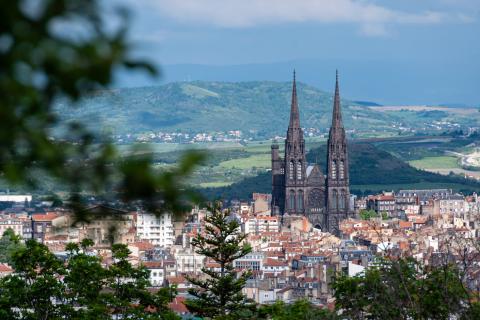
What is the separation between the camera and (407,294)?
14.4 metres

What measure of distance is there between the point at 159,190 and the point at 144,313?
22741mm

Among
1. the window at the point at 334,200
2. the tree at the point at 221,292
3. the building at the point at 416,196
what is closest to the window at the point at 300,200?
the window at the point at 334,200

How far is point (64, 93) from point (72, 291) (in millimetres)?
23806

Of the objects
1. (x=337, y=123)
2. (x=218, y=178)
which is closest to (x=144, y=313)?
(x=337, y=123)

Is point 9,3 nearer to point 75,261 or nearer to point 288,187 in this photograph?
point 75,261

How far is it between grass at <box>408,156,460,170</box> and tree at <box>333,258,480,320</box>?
14405cm

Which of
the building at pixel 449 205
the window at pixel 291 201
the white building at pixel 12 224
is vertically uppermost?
the window at pixel 291 201

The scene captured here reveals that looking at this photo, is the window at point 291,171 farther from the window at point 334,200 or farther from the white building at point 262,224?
the window at point 334,200

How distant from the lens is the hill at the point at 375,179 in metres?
142

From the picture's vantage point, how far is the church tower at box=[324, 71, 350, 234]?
10244 centimetres

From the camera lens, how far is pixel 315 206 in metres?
104

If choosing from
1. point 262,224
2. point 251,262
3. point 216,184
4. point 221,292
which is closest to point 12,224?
point 262,224

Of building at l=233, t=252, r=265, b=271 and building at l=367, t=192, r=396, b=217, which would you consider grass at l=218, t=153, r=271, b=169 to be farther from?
building at l=233, t=252, r=265, b=271

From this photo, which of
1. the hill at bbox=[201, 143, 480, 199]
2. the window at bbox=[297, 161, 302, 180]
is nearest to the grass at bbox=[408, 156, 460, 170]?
the hill at bbox=[201, 143, 480, 199]
